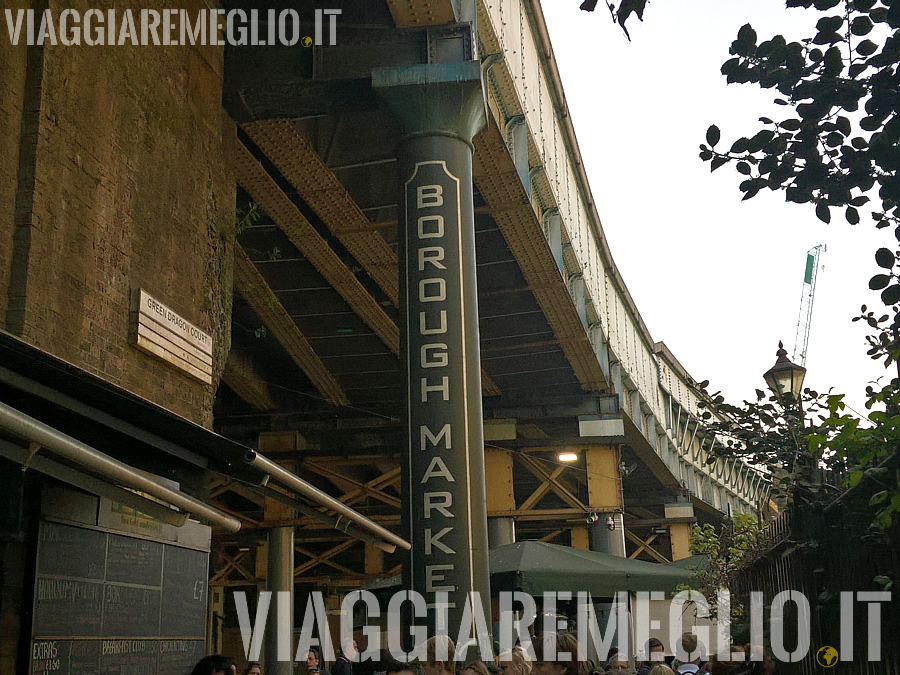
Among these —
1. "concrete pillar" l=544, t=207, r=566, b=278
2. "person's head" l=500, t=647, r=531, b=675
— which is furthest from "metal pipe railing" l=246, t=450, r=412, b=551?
"concrete pillar" l=544, t=207, r=566, b=278

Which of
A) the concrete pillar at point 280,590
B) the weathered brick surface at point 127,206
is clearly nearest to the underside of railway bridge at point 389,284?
the weathered brick surface at point 127,206

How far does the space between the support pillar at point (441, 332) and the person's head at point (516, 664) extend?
279 cm

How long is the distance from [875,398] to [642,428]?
2092 centimetres

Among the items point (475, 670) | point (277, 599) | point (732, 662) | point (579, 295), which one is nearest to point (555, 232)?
point (579, 295)

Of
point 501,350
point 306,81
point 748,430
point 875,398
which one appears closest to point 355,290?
point 501,350

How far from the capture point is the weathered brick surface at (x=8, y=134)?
253 inches

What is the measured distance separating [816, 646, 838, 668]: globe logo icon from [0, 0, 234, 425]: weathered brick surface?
5.01 metres

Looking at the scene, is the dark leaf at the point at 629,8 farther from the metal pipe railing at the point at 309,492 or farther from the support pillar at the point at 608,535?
the support pillar at the point at 608,535

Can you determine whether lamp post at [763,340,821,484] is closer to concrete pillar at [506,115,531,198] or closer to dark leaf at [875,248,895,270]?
dark leaf at [875,248,895,270]

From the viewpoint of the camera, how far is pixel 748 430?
24.2ft

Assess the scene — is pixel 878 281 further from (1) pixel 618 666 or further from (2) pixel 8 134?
(2) pixel 8 134

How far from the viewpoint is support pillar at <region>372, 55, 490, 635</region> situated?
8969mm

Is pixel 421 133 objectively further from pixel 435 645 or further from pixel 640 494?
pixel 640 494

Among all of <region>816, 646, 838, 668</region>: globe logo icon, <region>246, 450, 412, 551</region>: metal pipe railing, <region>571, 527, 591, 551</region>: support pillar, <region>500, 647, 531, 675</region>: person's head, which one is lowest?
<region>500, 647, 531, 675</region>: person's head
